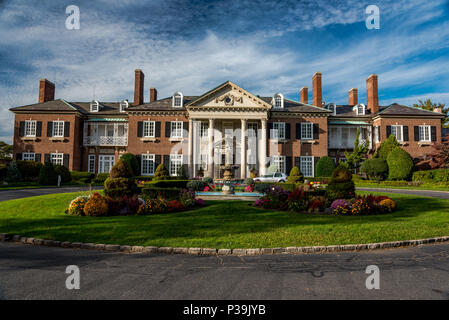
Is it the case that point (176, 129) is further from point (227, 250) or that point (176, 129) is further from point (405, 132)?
point (227, 250)

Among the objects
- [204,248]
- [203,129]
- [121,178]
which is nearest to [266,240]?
[204,248]

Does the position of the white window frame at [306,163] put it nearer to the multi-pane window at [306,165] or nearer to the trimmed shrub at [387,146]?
the multi-pane window at [306,165]

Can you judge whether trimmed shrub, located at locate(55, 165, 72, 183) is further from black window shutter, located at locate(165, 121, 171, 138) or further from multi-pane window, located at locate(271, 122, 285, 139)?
multi-pane window, located at locate(271, 122, 285, 139)

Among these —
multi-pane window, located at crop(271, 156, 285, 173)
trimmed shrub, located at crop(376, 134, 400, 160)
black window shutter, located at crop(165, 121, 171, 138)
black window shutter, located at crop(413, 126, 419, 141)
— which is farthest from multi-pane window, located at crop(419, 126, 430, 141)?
black window shutter, located at crop(165, 121, 171, 138)

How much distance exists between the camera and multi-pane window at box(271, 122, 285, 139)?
108ft

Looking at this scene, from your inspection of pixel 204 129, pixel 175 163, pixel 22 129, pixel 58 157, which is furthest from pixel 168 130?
pixel 22 129

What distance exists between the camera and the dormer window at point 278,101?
33.8m

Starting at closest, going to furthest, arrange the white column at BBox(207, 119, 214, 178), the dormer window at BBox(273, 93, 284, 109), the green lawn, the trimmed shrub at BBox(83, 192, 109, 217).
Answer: the green lawn → the trimmed shrub at BBox(83, 192, 109, 217) → the white column at BBox(207, 119, 214, 178) → the dormer window at BBox(273, 93, 284, 109)

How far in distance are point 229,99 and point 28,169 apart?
22.2 meters

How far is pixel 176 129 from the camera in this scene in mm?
33156

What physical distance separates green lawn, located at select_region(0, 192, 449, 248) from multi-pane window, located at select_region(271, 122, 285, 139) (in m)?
21.6

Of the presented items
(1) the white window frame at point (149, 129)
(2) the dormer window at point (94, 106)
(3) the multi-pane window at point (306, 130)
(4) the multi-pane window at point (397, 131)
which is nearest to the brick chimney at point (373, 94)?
(4) the multi-pane window at point (397, 131)

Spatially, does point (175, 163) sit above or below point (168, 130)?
below
